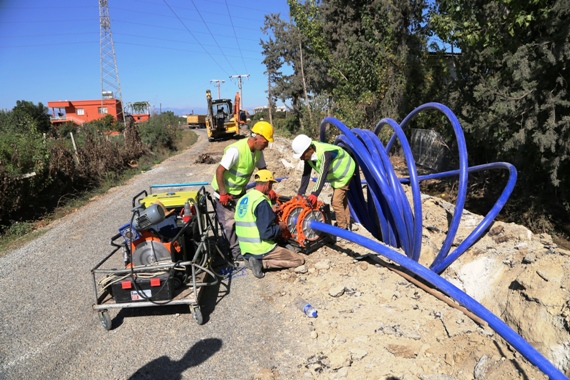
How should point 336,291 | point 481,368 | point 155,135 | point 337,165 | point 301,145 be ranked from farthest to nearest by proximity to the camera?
point 155,135
point 337,165
point 301,145
point 336,291
point 481,368

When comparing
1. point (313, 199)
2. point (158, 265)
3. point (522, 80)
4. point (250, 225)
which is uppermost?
point (522, 80)

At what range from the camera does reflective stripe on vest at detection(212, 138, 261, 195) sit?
15.9 ft

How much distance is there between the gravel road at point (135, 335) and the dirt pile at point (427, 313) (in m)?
0.23

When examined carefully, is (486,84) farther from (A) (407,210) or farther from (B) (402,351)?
(B) (402,351)

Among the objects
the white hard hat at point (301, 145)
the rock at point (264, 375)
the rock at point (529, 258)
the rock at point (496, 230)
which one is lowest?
the rock at point (264, 375)

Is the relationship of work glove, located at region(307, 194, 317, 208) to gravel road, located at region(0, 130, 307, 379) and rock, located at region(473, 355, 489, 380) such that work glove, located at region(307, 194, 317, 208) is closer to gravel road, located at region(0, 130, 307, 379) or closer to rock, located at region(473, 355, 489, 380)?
gravel road, located at region(0, 130, 307, 379)

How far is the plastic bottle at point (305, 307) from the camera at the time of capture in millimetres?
3684

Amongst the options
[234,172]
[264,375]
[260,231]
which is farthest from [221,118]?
[264,375]

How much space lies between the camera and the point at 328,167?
5047 millimetres

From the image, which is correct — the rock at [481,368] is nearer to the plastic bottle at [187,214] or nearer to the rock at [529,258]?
the rock at [529,258]

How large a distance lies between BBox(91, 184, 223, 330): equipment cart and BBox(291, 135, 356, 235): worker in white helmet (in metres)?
1.67

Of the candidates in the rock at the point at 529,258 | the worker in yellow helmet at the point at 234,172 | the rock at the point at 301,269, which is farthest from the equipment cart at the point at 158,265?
the rock at the point at 529,258

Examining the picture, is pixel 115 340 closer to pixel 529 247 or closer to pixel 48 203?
pixel 529 247

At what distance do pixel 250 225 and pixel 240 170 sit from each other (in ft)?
3.09
